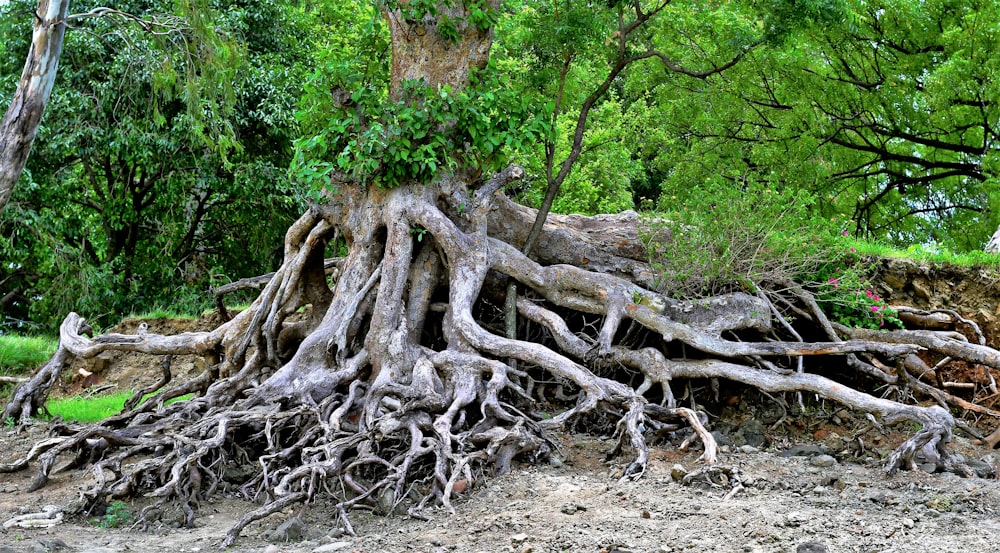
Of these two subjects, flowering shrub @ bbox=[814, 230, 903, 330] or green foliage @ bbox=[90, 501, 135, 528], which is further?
flowering shrub @ bbox=[814, 230, 903, 330]

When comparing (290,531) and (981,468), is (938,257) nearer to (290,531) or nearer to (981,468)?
(981,468)

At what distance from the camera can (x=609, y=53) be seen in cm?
1093

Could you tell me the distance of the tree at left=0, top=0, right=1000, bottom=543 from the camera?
729cm

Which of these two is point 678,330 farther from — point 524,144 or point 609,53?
point 609,53

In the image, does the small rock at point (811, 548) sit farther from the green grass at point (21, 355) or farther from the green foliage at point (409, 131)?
the green grass at point (21, 355)

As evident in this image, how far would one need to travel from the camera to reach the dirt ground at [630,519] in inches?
220

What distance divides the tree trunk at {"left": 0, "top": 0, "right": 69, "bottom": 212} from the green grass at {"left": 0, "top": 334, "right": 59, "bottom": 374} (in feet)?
21.0

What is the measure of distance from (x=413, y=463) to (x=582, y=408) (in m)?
1.57

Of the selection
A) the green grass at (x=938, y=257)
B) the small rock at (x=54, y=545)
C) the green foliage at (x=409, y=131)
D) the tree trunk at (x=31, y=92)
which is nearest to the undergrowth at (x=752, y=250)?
the green grass at (x=938, y=257)

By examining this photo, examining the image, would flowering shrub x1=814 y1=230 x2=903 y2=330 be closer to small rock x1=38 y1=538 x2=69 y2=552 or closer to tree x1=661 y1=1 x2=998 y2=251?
tree x1=661 y1=1 x2=998 y2=251

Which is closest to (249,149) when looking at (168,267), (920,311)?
(168,267)

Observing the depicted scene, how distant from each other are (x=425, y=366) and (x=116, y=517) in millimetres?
2789

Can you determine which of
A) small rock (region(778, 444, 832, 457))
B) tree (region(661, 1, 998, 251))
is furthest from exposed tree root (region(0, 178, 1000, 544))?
tree (region(661, 1, 998, 251))

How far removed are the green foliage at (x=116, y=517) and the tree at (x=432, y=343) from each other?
0.14m
